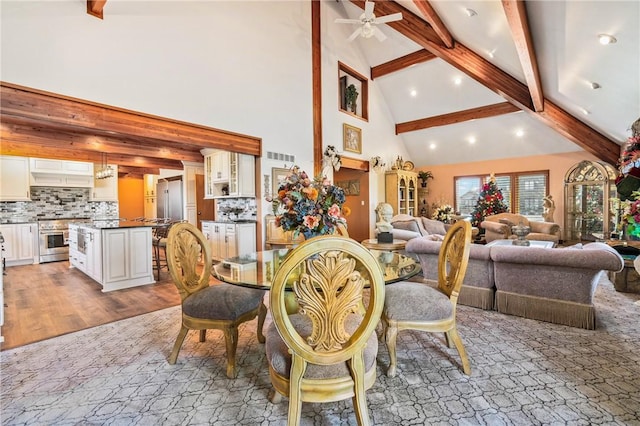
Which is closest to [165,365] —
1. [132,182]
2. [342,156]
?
[342,156]

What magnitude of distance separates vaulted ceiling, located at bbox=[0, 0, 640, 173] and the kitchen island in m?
1.32

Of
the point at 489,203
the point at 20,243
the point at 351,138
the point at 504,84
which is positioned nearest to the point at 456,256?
the point at 504,84

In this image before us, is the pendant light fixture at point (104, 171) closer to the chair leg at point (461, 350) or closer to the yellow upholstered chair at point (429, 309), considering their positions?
the yellow upholstered chair at point (429, 309)

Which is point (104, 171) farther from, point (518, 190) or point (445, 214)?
point (518, 190)

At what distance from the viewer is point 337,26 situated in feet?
22.4

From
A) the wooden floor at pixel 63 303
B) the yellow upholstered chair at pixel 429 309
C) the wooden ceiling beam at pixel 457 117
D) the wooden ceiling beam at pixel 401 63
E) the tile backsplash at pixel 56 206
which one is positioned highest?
the wooden ceiling beam at pixel 401 63

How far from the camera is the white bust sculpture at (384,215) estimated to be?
156 inches

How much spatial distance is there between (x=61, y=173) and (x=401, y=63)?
316 inches

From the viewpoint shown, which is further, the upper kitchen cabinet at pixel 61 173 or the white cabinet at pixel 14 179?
the upper kitchen cabinet at pixel 61 173

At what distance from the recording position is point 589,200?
6.55 m

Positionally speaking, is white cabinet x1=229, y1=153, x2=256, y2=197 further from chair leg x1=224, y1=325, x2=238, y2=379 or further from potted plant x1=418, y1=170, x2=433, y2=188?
potted plant x1=418, y1=170, x2=433, y2=188

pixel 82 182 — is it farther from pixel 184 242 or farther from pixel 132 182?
pixel 184 242

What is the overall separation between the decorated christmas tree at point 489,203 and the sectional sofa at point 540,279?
4.61 meters

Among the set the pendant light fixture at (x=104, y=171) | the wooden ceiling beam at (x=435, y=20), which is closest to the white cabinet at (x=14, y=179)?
the pendant light fixture at (x=104, y=171)
